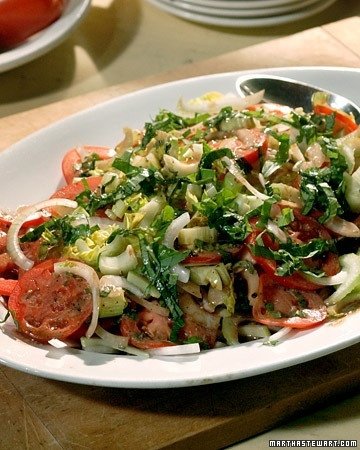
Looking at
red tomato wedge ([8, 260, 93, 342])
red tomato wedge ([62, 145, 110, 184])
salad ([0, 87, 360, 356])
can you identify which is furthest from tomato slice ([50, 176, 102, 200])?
red tomato wedge ([8, 260, 93, 342])

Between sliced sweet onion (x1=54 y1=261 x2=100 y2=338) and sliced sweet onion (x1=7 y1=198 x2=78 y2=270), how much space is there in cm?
12

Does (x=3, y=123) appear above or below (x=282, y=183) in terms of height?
below

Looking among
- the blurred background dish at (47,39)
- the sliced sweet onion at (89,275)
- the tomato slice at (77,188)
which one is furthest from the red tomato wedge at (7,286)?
the blurred background dish at (47,39)

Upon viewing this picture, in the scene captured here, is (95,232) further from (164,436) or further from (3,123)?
(3,123)

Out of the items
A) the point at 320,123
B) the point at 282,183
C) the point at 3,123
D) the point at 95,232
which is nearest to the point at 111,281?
the point at 95,232

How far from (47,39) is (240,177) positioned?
1454 mm

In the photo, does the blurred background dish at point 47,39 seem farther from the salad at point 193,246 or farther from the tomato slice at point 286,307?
the tomato slice at point 286,307

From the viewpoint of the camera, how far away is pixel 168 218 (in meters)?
2.04

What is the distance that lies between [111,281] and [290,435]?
1.68 feet

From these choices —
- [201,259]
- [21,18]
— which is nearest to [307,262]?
[201,259]

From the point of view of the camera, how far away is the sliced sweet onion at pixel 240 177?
2111 millimetres

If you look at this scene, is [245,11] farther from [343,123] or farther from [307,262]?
[307,262]

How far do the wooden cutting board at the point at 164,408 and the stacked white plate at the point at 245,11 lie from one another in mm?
2005

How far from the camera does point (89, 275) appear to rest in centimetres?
196
